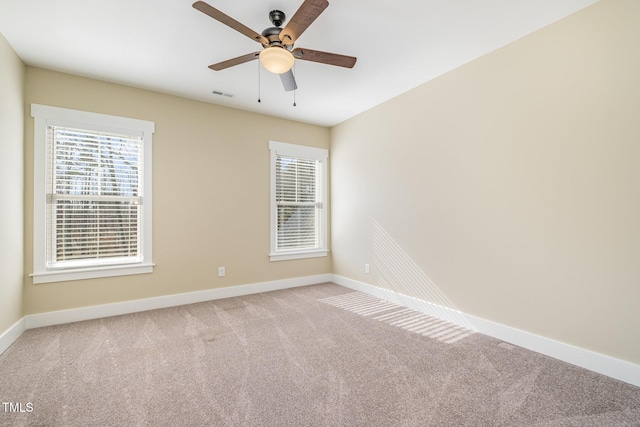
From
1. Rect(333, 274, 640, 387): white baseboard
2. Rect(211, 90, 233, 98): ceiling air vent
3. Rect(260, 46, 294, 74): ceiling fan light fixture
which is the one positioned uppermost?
Rect(211, 90, 233, 98): ceiling air vent

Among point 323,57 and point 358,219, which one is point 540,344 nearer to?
point 358,219

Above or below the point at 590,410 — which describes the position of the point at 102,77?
above

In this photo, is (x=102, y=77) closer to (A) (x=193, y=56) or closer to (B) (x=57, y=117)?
(B) (x=57, y=117)

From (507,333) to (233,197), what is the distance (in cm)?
365

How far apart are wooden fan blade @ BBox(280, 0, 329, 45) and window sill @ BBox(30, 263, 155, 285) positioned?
10.1ft

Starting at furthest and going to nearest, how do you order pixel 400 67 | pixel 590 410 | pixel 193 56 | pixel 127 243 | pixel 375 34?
pixel 127 243 < pixel 400 67 < pixel 193 56 < pixel 375 34 < pixel 590 410

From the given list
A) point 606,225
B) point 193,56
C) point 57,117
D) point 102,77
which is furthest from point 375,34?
point 57,117

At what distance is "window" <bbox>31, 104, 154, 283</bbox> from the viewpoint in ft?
10.1

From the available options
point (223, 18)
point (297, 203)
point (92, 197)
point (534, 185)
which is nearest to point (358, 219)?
point (297, 203)

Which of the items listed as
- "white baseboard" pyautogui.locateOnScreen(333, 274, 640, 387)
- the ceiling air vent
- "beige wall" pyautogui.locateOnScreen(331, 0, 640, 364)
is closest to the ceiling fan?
the ceiling air vent

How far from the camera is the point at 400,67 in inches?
121

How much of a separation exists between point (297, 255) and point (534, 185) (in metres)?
3.29

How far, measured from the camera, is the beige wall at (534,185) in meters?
2.07

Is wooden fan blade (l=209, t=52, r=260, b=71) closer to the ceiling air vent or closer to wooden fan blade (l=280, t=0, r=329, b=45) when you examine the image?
wooden fan blade (l=280, t=0, r=329, b=45)
